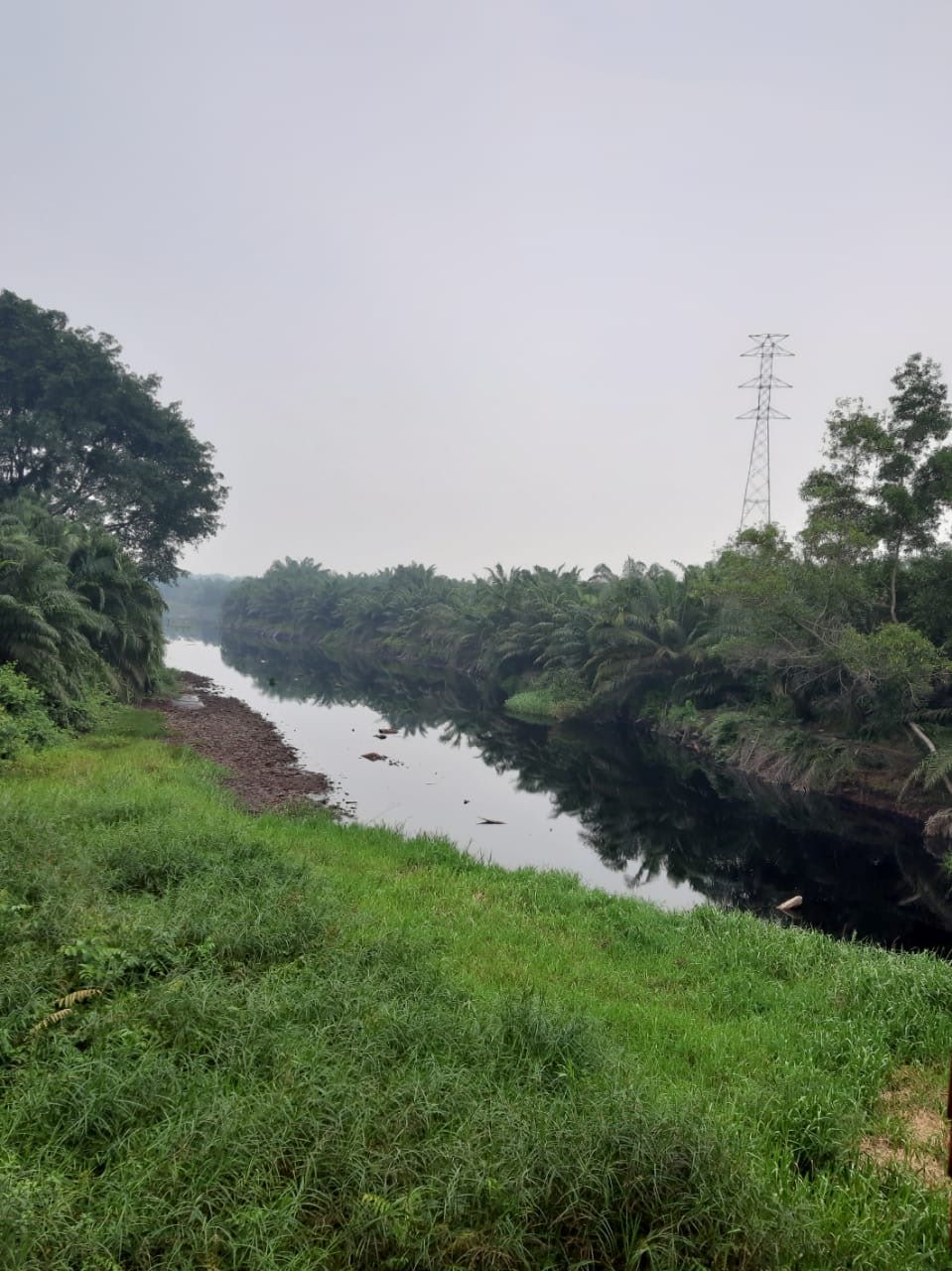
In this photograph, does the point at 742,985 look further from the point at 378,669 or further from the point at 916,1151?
the point at 378,669

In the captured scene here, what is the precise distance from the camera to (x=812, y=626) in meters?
19.9

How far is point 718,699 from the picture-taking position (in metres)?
27.8

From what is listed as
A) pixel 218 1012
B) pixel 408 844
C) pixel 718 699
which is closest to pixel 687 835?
pixel 408 844

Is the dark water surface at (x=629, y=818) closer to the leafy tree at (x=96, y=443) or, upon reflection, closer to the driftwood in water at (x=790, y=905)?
the driftwood in water at (x=790, y=905)

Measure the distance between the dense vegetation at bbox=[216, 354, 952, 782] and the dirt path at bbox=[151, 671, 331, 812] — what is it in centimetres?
1282

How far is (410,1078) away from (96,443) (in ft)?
105

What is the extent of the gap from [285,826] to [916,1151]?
9.33 meters

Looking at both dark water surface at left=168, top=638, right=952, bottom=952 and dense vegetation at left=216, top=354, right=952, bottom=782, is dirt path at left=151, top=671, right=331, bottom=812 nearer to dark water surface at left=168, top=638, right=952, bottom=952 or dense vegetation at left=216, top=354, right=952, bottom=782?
dark water surface at left=168, top=638, right=952, bottom=952

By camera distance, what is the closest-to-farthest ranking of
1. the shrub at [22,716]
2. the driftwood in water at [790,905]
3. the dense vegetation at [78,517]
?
the driftwood in water at [790,905] → the shrub at [22,716] → the dense vegetation at [78,517]

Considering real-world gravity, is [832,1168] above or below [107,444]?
below

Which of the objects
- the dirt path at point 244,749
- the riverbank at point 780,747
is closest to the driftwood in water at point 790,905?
the riverbank at point 780,747

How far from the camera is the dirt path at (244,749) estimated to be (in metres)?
15.6

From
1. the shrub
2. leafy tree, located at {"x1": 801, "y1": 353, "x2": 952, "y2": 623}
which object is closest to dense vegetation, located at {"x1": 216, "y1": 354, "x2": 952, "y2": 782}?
leafy tree, located at {"x1": 801, "y1": 353, "x2": 952, "y2": 623}

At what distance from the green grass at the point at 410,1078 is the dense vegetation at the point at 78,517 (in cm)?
812
